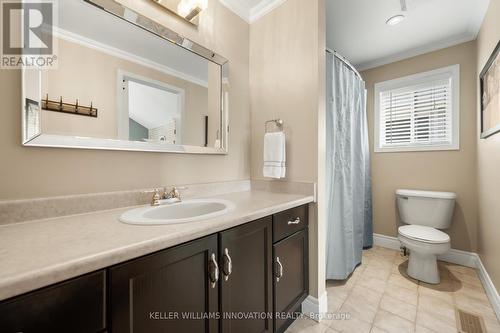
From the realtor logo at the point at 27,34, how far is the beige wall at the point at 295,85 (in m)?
1.31

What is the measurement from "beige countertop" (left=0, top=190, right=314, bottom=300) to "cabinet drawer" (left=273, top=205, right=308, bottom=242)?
0.26 metres

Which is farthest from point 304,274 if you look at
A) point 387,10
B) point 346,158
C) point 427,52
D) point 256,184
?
point 427,52

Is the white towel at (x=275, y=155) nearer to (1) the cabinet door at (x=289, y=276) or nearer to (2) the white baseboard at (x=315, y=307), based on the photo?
(1) the cabinet door at (x=289, y=276)

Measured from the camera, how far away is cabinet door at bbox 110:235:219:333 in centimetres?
60

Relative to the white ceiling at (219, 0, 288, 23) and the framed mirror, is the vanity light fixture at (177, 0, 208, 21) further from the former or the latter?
the white ceiling at (219, 0, 288, 23)

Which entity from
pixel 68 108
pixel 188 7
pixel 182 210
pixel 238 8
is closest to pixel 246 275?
pixel 182 210

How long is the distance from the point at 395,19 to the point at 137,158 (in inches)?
96.3

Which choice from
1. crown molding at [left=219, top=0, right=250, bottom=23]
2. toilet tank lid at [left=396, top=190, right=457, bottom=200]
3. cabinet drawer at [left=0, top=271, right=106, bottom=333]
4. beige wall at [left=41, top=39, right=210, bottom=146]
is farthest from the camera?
toilet tank lid at [left=396, top=190, right=457, bottom=200]

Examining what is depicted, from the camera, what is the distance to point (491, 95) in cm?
158

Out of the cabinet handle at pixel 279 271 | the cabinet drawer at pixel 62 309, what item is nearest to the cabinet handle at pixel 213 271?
the cabinet drawer at pixel 62 309

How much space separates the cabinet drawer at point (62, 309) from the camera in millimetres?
448

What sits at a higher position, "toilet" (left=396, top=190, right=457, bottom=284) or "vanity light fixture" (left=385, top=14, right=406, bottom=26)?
"vanity light fixture" (left=385, top=14, right=406, bottom=26)

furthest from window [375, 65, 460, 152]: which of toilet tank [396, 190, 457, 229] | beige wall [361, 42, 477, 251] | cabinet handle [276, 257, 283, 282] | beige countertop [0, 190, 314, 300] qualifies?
beige countertop [0, 190, 314, 300]

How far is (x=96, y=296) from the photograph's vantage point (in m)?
0.55
